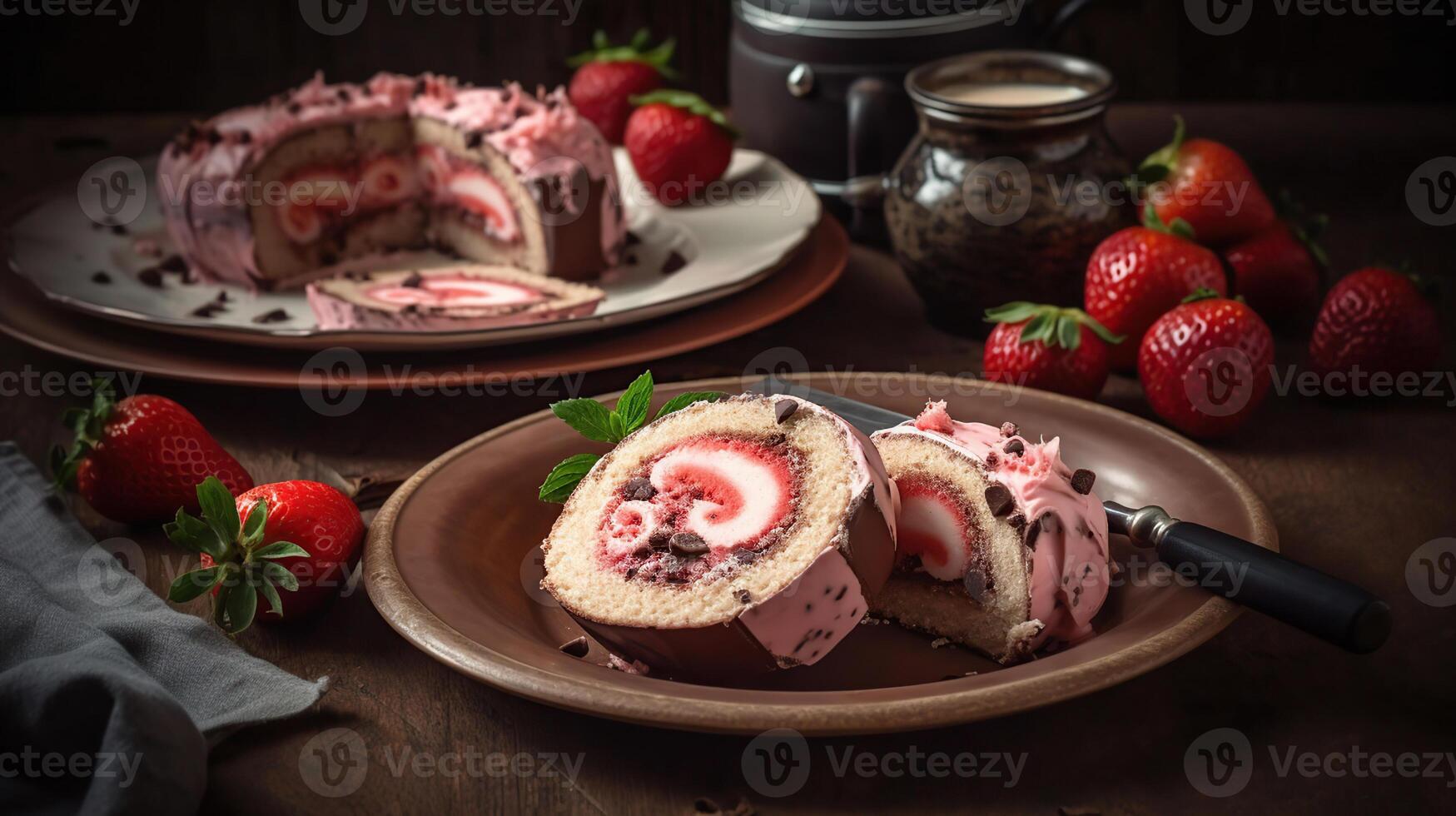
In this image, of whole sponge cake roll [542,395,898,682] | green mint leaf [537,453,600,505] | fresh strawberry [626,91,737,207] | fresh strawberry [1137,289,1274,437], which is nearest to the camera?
whole sponge cake roll [542,395,898,682]

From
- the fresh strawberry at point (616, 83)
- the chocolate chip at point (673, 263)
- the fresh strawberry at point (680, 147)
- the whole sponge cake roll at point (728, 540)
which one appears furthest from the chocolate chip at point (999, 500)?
the fresh strawberry at point (616, 83)

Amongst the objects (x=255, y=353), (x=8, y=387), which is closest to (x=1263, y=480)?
(x=255, y=353)

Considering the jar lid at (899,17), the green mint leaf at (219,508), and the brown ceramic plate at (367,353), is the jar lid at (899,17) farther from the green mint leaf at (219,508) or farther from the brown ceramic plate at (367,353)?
the green mint leaf at (219,508)

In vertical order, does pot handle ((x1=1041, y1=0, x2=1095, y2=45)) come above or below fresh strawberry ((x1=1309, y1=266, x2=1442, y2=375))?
above

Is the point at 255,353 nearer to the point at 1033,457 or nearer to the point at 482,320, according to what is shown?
the point at 482,320

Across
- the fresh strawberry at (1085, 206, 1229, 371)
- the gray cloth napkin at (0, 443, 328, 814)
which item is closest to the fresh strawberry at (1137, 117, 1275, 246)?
the fresh strawberry at (1085, 206, 1229, 371)

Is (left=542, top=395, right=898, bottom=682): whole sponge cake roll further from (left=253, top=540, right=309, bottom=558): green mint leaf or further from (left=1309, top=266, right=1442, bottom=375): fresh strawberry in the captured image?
(left=1309, top=266, right=1442, bottom=375): fresh strawberry
